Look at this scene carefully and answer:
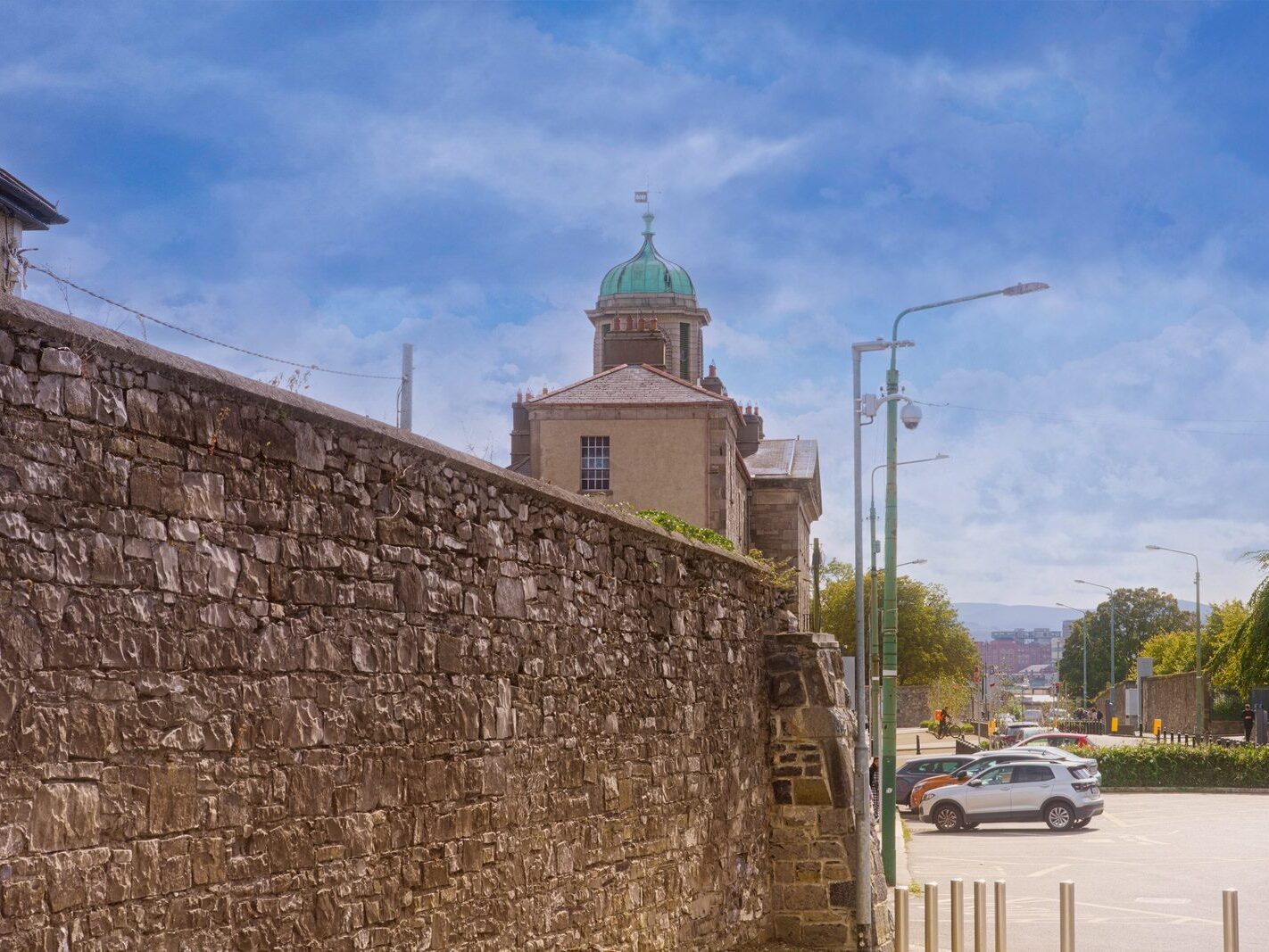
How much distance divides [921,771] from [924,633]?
49824 millimetres

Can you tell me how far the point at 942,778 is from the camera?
34.9 meters

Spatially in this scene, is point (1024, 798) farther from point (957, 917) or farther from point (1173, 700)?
point (1173, 700)

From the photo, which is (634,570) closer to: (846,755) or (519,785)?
(519,785)

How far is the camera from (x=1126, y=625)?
141125mm

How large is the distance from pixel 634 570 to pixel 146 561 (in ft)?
18.1

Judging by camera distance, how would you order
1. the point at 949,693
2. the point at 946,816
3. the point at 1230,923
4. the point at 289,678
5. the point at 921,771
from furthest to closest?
the point at 949,693 → the point at 921,771 → the point at 946,816 → the point at 1230,923 → the point at 289,678

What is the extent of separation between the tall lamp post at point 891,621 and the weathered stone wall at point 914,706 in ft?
229

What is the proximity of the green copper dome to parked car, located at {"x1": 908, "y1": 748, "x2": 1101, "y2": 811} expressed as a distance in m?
49.1

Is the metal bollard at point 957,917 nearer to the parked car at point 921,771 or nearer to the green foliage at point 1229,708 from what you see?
the parked car at point 921,771

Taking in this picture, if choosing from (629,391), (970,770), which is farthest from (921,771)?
(629,391)

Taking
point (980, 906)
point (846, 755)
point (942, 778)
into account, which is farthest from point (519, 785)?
point (942, 778)

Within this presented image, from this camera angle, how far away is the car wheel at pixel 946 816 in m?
32.8

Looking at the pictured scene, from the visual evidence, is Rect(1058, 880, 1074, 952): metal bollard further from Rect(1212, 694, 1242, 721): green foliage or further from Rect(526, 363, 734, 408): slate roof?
Rect(1212, 694, 1242, 721): green foliage

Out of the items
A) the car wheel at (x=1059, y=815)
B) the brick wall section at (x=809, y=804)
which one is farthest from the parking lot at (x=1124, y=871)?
the brick wall section at (x=809, y=804)
